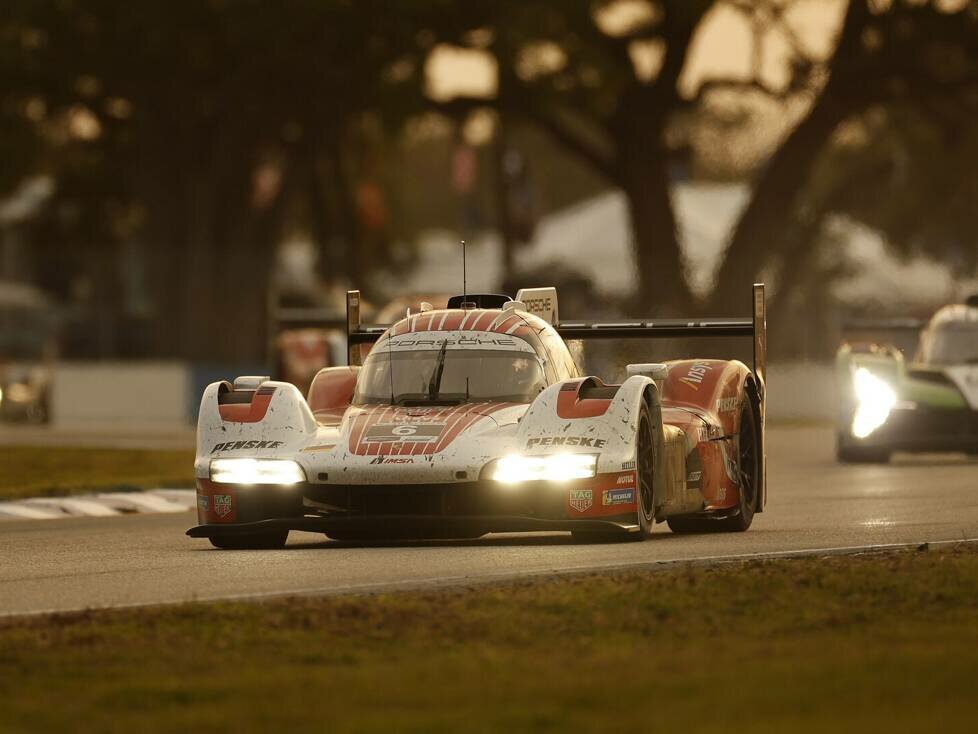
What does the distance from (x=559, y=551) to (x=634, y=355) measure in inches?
143

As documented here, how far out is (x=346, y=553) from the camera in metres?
13.2

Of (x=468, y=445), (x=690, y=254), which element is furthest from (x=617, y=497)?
(x=690, y=254)

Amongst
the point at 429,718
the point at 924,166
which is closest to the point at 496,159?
the point at 924,166

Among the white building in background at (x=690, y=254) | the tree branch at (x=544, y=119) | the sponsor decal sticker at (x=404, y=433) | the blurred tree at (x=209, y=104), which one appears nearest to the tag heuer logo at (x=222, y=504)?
the sponsor decal sticker at (x=404, y=433)

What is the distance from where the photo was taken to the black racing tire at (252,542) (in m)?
13.9

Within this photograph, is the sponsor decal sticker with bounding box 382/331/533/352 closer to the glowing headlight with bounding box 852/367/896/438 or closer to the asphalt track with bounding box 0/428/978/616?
the asphalt track with bounding box 0/428/978/616

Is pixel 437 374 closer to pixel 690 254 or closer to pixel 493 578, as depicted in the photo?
pixel 493 578

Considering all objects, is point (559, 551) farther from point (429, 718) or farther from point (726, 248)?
point (726, 248)

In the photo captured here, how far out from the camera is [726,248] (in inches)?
2015

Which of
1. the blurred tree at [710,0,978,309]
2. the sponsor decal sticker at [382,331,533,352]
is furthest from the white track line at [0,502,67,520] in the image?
the blurred tree at [710,0,978,309]

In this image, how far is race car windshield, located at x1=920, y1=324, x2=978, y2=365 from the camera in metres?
25.8

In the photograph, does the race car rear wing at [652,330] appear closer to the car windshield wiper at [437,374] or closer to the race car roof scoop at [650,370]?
the car windshield wiper at [437,374]

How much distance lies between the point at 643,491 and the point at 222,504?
239 cm

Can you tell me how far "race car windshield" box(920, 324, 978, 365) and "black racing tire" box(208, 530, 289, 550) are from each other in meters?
13.3
